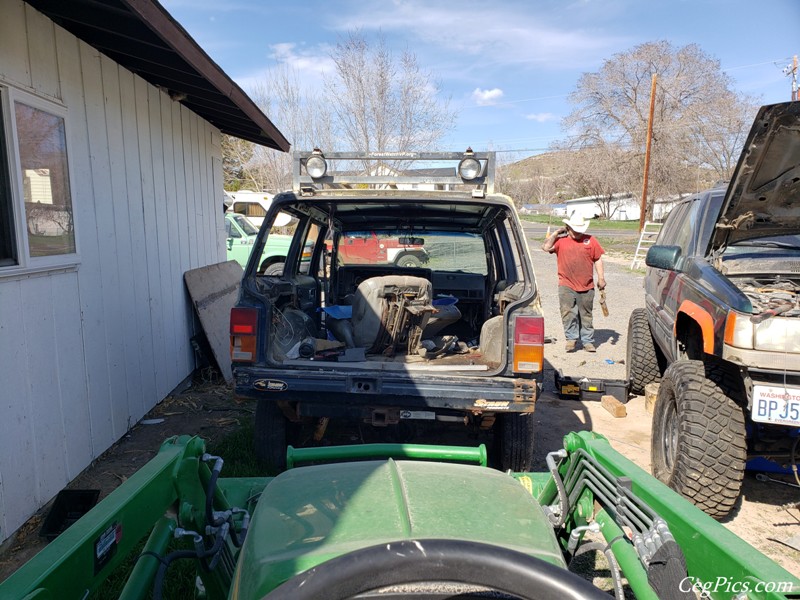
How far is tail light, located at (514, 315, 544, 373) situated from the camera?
371 centimetres

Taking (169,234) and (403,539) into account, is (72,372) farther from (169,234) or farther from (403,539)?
(403,539)

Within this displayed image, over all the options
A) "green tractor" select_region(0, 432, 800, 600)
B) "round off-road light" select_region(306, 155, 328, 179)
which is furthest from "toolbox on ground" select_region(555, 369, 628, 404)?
"green tractor" select_region(0, 432, 800, 600)

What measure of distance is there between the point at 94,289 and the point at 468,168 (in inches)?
119

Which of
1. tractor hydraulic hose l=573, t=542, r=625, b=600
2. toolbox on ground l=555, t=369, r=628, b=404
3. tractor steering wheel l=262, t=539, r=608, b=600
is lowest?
toolbox on ground l=555, t=369, r=628, b=404

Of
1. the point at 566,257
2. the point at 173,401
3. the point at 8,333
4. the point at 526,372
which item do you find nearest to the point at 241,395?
the point at 8,333

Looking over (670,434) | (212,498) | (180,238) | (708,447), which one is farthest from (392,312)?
(180,238)

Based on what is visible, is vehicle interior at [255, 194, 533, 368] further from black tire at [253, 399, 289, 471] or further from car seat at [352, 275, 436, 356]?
black tire at [253, 399, 289, 471]

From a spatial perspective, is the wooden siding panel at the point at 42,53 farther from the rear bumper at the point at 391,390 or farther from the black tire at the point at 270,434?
the black tire at the point at 270,434

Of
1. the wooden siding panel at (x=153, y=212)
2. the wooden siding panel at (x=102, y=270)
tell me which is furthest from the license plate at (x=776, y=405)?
the wooden siding panel at (x=153, y=212)

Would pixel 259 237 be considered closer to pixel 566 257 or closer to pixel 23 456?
pixel 23 456

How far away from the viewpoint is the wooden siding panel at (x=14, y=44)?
3.45m

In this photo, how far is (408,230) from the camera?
19.0 feet

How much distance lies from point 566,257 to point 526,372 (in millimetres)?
4764

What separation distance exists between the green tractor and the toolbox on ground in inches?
142
